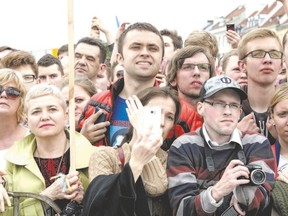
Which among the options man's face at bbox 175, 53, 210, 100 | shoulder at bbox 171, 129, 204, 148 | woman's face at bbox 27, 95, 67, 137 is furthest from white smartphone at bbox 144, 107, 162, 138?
man's face at bbox 175, 53, 210, 100

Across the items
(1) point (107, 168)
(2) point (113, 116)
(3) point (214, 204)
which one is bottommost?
(3) point (214, 204)

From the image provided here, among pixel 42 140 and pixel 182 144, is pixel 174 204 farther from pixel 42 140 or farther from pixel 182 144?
pixel 42 140

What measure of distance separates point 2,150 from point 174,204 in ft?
5.47

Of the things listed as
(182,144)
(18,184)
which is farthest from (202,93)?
(18,184)

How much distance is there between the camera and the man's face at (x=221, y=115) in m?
3.90

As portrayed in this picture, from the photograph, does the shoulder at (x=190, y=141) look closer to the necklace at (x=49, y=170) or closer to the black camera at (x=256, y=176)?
the black camera at (x=256, y=176)

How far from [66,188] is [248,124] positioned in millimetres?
1377

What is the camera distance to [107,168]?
155 inches

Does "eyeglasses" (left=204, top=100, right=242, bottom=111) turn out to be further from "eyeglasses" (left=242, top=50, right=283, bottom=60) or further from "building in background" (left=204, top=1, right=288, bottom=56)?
"building in background" (left=204, top=1, right=288, bottom=56)

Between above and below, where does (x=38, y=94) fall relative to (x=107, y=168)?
above

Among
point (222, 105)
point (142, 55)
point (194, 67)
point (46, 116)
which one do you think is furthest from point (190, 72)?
point (46, 116)

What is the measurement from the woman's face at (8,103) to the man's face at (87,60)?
2048 millimetres

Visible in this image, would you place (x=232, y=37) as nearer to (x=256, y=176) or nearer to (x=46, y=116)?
(x=46, y=116)

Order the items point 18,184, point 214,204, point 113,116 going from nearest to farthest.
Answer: point 214,204
point 18,184
point 113,116
